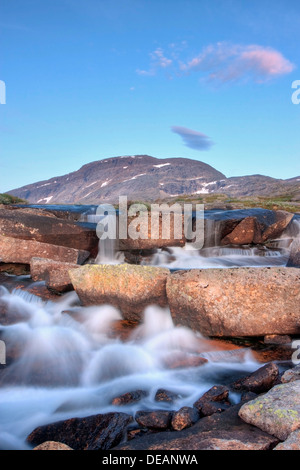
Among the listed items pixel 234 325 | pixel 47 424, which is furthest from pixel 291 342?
pixel 47 424

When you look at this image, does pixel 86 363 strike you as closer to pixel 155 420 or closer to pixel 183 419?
pixel 155 420

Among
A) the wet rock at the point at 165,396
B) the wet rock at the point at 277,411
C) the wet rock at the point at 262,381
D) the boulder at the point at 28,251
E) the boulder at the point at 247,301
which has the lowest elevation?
the wet rock at the point at 165,396

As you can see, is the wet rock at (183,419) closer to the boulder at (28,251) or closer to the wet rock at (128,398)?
the wet rock at (128,398)

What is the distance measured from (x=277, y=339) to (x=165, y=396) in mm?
2641

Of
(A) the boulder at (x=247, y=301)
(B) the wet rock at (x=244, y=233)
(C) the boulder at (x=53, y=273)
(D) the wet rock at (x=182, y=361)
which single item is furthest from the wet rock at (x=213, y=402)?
(B) the wet rock at (x=244, y=233)

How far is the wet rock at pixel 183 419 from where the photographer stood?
13.1ft

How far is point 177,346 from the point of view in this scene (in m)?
6.65

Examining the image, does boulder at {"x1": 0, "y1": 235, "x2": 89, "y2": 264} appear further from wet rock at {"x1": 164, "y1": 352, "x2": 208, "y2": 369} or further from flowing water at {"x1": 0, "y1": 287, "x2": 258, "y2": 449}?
wet rock at {"x1": 164, "y1": 352, "x2": 208, "y2": 369}

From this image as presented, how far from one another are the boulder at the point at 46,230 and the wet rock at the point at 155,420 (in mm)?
8970

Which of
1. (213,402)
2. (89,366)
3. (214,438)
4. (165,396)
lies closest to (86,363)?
(89,366)

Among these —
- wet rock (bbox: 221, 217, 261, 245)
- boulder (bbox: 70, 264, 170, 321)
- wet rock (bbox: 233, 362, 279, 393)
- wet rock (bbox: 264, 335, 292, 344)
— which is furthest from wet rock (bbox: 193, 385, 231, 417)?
wet rock (bbox: 221, 217, 261, 245)

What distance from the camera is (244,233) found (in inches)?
651

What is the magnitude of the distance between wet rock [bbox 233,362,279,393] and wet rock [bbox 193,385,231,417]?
312 mm
